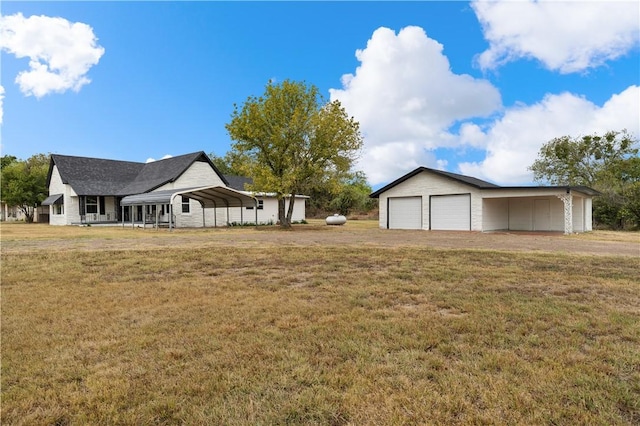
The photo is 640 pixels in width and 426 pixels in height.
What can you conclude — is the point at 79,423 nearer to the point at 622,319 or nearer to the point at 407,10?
the point at 622,319

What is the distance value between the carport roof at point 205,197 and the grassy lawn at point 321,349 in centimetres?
1460

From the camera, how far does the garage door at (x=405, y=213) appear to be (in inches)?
908

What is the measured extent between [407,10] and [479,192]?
33.7 feet

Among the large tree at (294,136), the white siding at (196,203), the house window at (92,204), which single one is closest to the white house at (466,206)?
the large tree at (294,136)

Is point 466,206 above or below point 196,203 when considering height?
below

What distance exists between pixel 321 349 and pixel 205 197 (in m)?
22.4

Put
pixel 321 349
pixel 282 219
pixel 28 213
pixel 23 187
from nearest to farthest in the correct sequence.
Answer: pixel 321 349 < pixel 282 219 < pixel 23 187 < pixel 28 213

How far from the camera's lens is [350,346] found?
3.24 m

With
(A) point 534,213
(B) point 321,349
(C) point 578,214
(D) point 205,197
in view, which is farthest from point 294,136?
(B) point 321,349

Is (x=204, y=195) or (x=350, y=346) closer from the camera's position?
(x=350, y=346)

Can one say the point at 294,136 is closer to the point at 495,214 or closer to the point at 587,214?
the point at 495,214

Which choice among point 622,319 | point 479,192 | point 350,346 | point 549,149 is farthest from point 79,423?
point 549,149

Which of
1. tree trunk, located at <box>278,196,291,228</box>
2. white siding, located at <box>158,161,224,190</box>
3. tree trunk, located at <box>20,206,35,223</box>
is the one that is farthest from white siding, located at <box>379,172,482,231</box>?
tree trunk, located at <box>20,206,35,223</box>

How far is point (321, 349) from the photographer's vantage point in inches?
125
